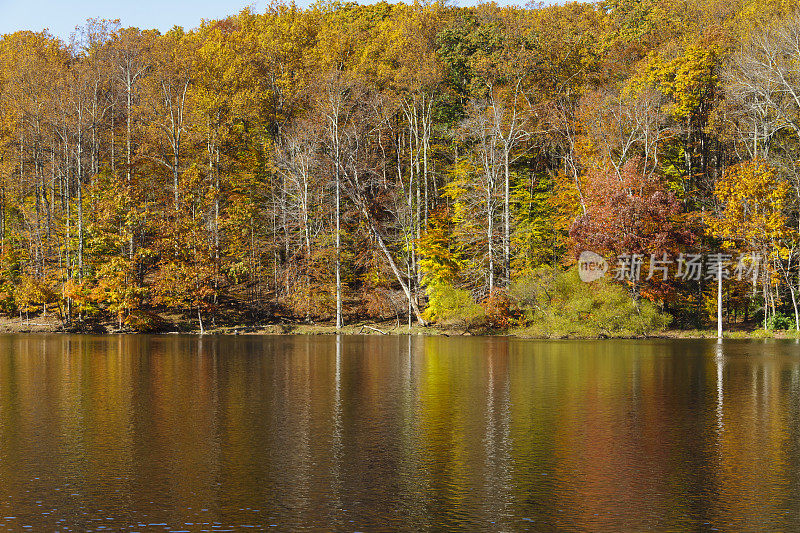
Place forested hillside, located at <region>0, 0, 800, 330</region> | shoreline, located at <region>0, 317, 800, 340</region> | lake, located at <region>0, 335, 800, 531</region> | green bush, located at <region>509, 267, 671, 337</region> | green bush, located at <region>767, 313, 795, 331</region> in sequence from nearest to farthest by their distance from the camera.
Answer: lake, located at <region>0, 335, 800, 531</region> → green bush, located at <region>509, 267, 671, 337</region> → shoreline, located at <region>0, 317, 800, 340</region> → green bush, located at <region>767, 313, 795, 331</region> → forested hillside, located at <region>0, 0, 800, 330</region>

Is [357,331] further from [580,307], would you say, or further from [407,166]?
[407,166]

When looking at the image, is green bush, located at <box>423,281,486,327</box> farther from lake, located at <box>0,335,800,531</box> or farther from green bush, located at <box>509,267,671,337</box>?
lake, located at <box>0,335,800,531</box>

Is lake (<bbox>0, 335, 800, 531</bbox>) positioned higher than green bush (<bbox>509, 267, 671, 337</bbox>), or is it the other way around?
green bush (<bbox>509, 267, 671, 337</bbox>)

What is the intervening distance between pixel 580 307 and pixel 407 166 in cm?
2310

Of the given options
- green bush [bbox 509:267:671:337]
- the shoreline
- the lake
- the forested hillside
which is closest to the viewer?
the lake

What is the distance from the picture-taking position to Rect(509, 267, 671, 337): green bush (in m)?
49.8

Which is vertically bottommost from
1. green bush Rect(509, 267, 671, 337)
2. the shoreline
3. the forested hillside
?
the shoreline

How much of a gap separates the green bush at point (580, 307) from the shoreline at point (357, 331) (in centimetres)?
50

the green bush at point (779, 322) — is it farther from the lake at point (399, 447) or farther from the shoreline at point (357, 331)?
the lake at point (399, 447)

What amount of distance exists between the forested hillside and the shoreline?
1.24 m

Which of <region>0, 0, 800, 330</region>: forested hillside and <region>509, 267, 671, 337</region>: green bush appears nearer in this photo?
<region>509, 267, 671, 337</region>: green bush

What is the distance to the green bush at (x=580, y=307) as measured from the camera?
49.8 m

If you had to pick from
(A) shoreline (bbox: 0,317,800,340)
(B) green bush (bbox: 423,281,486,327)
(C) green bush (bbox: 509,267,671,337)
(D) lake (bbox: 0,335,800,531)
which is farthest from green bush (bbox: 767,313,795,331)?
(D) lake (bbox: 0,335,800,531)

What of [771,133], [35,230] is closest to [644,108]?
[771,133]
